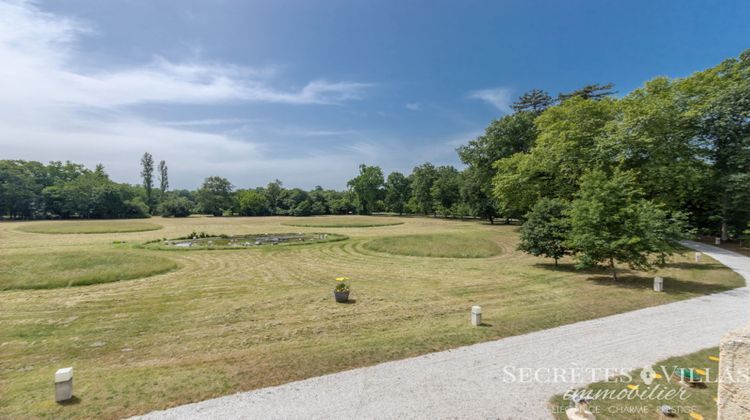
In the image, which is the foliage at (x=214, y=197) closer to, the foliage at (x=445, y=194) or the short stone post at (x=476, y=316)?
the foliage at (x=445, y=194)

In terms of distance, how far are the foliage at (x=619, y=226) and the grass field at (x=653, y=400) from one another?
29.2ft

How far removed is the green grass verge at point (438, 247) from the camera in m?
23.6

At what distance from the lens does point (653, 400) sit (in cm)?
554

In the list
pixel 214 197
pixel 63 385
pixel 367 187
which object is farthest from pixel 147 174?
pixel 63 385

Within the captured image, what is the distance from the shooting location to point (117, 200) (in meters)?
74.4

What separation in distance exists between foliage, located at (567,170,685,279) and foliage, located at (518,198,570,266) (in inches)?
81.8

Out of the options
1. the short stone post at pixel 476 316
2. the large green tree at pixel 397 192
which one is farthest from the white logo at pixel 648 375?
the large green tree at pixel 397 192

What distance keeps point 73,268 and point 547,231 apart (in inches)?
1089

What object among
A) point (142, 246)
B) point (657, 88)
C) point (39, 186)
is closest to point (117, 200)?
point (39, 186)

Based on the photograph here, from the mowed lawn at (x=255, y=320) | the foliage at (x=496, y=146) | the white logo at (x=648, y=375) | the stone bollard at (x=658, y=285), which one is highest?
the foliage at (x=496, y=146)

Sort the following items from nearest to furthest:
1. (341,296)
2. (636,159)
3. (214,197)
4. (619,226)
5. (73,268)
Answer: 1. (341,296)
2. (619,226)
3. (73,268)
4. (636,159)
5. (214,197)

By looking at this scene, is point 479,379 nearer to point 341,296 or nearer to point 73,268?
point 341,296

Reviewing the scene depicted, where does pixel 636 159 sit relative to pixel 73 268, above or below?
above

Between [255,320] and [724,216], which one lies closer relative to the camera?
[255,320]
